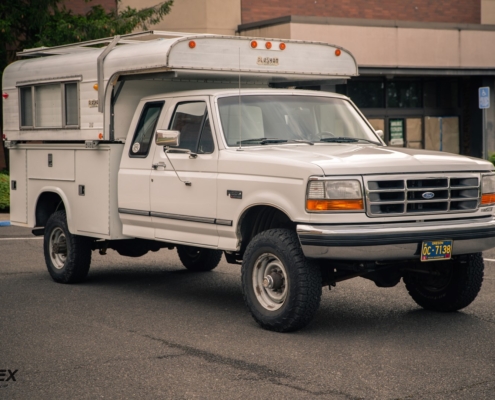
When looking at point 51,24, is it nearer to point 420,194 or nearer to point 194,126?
point 194,126

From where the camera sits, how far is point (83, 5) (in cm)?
2744

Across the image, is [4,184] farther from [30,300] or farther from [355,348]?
[355,348]

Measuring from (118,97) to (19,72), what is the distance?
2.27 m

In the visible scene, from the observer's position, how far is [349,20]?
26406 millimetres

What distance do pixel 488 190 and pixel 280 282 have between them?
2022mm

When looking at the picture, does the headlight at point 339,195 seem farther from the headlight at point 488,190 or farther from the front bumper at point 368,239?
the headlight at point 488,190

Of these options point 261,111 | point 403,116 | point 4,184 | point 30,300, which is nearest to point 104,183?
point 30,300

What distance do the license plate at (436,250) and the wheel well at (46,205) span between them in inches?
206

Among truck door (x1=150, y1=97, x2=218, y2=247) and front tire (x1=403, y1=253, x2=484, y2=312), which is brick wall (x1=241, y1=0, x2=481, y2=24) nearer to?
truck door (x1=150, y1=97, x2=218, y2=247)

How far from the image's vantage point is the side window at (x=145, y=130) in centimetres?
926

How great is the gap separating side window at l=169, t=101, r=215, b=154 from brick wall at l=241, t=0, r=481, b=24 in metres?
19.4

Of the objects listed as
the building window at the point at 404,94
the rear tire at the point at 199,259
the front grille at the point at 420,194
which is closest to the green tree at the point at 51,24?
the building window at the point at 404,94

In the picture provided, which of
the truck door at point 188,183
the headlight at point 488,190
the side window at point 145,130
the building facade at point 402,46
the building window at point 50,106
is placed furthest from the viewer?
the building facade at point 402,46

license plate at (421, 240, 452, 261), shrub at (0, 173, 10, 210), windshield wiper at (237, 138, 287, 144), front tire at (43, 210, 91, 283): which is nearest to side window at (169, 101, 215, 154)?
windshield wiper at (237, 138, 287, 144)
